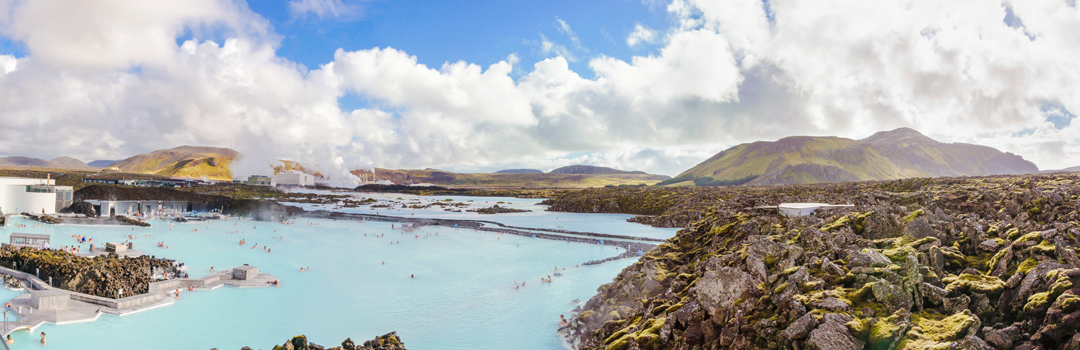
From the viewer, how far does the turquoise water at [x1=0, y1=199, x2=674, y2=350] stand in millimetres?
17125

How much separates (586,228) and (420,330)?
3567cm

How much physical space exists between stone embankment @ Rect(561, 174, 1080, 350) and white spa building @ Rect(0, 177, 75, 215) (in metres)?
67.6

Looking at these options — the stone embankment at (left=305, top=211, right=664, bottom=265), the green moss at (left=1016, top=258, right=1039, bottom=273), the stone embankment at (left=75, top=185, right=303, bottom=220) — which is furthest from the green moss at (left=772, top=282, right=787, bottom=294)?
the stone embankment at (left=75, top=185, right=303, bottom=220)

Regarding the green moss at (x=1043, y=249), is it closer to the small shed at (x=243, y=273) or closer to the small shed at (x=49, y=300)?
the small shed at (x=49, y=300)

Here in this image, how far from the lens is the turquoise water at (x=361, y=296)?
17.1 metres

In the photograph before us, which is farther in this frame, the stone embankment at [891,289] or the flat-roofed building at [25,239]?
the flat-roofed building at [25,239]

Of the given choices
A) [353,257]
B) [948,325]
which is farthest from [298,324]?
[948,325]

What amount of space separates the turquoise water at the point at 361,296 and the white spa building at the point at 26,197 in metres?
10.9

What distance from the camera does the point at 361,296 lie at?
77.9 feet

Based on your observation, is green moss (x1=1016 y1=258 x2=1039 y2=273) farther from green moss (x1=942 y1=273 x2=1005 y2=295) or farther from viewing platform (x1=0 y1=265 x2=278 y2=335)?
viewing platform (x1=0 y1=265 x2=278 y2=335)

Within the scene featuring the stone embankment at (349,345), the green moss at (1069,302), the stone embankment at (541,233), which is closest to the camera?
the green moss at (1069,302)

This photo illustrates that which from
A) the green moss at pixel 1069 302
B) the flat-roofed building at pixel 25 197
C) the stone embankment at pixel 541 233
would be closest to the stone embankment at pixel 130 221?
the flat-roofed building at pixel 25 197

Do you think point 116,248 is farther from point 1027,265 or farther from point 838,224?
point 1027,265

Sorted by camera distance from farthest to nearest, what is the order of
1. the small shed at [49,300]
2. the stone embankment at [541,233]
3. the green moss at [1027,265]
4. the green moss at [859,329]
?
1. the stone embankment at [541,233]
2. the small shed at [49,300]
3. the green moss at [1027,265]
4. the green moss at [859,329]
